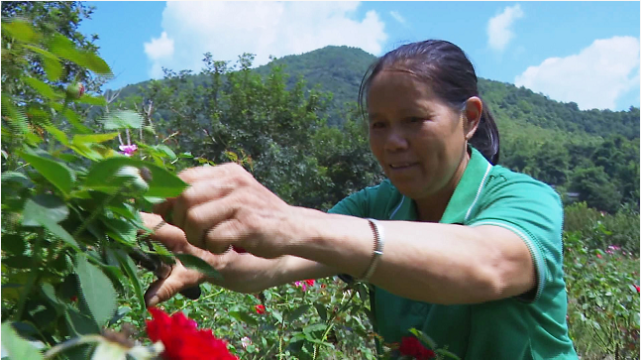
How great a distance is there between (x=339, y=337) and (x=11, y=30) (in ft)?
3.65

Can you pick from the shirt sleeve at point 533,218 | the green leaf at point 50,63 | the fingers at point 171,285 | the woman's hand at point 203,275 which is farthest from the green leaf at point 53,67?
the shirt sleeve at point 533,218

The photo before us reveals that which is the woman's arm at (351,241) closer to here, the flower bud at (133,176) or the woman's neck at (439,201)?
the flower bud at (133,176)

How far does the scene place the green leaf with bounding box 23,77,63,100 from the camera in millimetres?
532

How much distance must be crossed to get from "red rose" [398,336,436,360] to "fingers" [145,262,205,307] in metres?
0.40

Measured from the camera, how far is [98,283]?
1.51ft

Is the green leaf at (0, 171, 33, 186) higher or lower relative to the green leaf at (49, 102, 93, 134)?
lower

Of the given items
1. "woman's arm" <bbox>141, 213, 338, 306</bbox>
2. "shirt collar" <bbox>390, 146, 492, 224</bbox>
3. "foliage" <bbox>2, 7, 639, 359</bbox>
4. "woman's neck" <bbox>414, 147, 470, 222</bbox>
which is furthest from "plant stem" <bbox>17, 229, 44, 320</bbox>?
"woman's neck" <bbox>414, 147, 470, 222</bbox>

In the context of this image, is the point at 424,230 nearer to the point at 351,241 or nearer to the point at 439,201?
the point at 351,241

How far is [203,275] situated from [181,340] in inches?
24.4

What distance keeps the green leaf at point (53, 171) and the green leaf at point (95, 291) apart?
7 centimetres

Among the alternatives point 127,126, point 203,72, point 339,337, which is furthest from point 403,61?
point 203,72

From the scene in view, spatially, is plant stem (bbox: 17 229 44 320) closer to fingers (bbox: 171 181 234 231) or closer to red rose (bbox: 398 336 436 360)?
fingers (bbox: 171 181 234 231)

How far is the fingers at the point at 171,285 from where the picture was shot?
2.90ft

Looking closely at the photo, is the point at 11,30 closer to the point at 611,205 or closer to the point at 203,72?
the point at 203,72
